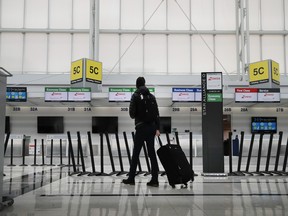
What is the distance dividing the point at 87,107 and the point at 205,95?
12.3 meters

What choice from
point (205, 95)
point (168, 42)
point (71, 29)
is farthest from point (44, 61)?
point (205, 95)

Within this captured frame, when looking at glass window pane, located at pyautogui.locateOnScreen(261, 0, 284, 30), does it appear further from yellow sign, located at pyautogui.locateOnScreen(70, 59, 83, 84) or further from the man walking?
the man walking

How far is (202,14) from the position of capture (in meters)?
20.1

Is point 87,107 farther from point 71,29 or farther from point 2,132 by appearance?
point 2,132

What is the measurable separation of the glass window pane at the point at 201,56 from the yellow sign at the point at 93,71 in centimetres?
623

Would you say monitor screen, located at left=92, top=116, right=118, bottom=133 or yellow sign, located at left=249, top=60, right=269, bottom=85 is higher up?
yellow sign, located at left=249, top=60, right=269, bottom=85

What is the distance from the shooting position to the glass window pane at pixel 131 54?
19766mm

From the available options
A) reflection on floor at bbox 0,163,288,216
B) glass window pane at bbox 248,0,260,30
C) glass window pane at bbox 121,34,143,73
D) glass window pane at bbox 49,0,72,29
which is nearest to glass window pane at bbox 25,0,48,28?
glass window pane at bbox 49,0,72,29

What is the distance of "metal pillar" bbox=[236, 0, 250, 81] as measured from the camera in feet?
61.0

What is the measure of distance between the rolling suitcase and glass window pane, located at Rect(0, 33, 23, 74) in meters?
16.1

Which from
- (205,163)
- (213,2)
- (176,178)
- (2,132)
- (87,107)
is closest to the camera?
(2,132)

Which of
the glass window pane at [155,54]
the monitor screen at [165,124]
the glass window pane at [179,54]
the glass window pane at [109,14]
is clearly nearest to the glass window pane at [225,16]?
the glass window pane at [179,54]

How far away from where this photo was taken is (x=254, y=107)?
19062 millimetres

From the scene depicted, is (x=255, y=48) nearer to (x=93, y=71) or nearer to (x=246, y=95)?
(x=246, y=95)
